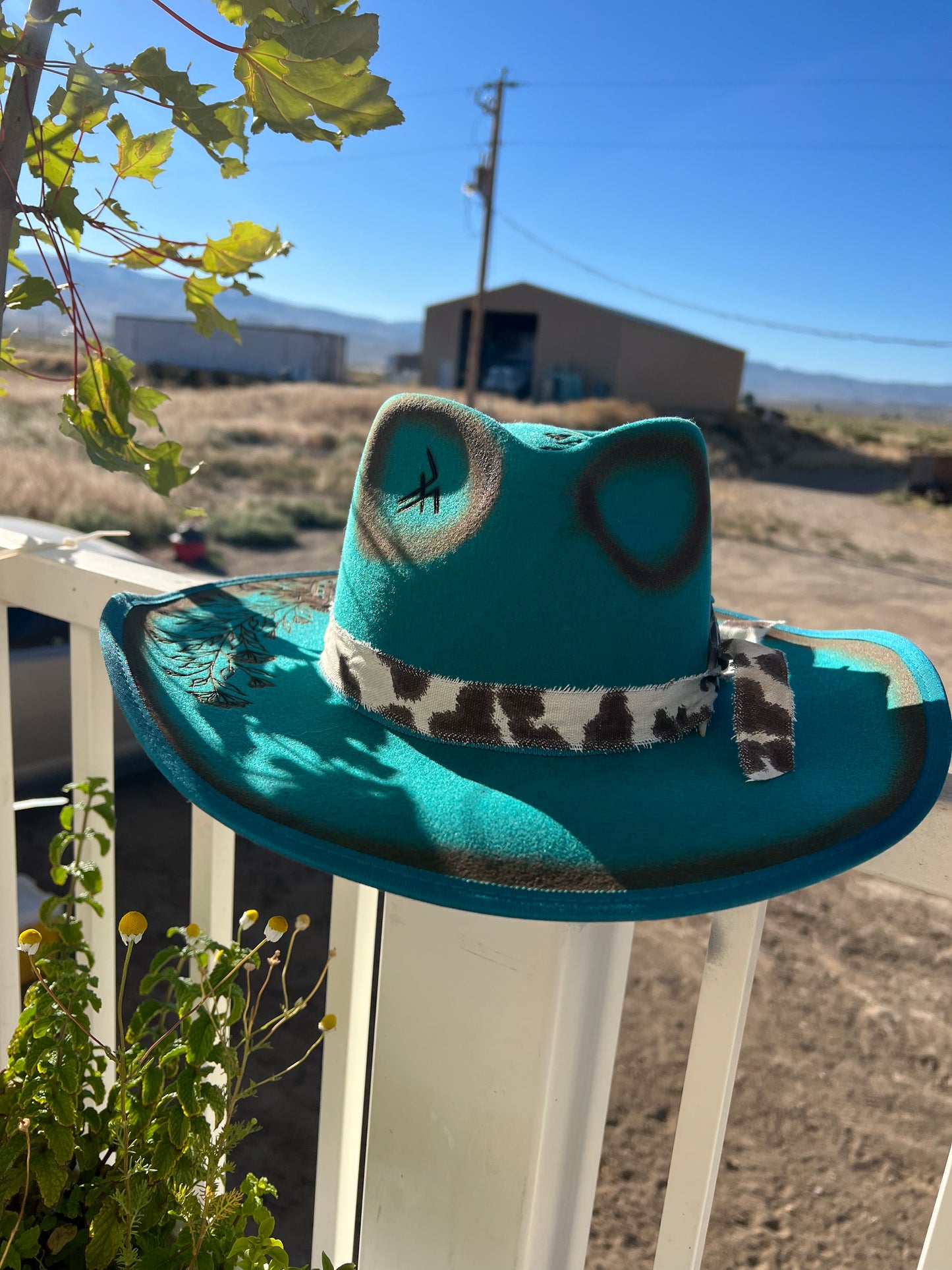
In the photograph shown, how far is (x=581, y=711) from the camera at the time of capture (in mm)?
833

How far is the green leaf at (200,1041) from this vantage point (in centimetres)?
101

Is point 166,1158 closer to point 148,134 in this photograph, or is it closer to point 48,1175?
point 48,1175

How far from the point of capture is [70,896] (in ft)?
4.04

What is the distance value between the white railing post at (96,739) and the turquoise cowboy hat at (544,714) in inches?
19.5

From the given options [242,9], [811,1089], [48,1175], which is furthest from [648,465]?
[811,1089]

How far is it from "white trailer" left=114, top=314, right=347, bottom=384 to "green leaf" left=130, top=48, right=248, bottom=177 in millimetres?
27675

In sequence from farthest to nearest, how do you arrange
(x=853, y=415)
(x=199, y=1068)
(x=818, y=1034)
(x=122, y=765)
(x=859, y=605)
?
(x=853, y=415) < (x=859, y=605) < (x=122, y=765) < (x=818, y=1034) < (x=199, y=1068)

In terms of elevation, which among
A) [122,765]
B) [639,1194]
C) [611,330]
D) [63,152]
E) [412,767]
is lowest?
[639,1194]

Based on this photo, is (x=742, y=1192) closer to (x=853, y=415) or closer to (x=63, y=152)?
(x=63, y=152)

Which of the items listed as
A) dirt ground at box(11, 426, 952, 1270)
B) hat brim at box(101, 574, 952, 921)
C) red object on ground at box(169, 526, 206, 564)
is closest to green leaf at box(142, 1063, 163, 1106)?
hat brim at box(101, 574, 952, 921)

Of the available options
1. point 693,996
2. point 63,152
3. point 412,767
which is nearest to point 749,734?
point 412,767

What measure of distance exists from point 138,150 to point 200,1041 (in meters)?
0.96

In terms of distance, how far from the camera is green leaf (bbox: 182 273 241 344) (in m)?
1.11

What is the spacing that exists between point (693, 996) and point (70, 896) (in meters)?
2.96
